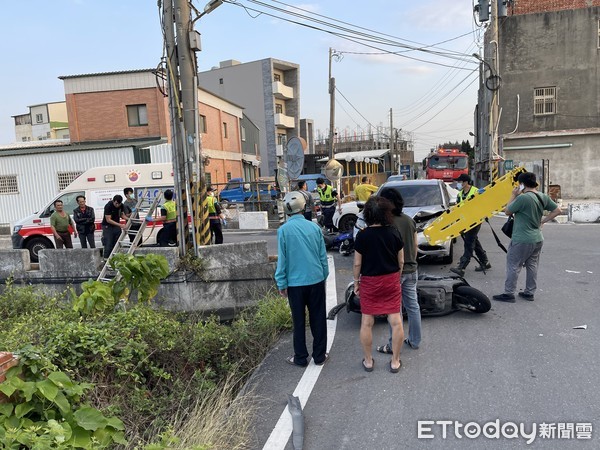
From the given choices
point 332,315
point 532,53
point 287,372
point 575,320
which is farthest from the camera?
point 532,53

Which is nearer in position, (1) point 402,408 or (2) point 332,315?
(1) point 402,408

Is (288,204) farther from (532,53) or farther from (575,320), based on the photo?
(532,53)

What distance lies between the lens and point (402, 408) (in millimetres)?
3758

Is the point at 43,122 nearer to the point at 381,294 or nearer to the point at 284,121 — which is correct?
the point at 284,121

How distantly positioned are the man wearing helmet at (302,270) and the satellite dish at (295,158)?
4812 mm

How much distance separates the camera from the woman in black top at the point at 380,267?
429cm

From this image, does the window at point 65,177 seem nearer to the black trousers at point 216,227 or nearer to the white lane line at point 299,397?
the black trousers at point 216,227

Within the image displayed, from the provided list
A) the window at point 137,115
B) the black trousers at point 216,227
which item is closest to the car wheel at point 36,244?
the black trousers at point 216,227

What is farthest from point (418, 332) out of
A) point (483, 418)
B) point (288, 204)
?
point (288, 204)

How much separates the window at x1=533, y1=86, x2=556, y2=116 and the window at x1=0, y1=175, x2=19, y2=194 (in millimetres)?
27473

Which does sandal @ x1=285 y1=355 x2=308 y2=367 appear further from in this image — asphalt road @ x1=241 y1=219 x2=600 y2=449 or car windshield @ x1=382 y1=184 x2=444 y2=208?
car windshield @ x1=382 y1=184 x2=444 y2=208

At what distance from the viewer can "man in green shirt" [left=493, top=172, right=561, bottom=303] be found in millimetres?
6199

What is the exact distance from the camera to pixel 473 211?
7.45 m

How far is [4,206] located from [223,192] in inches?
428
